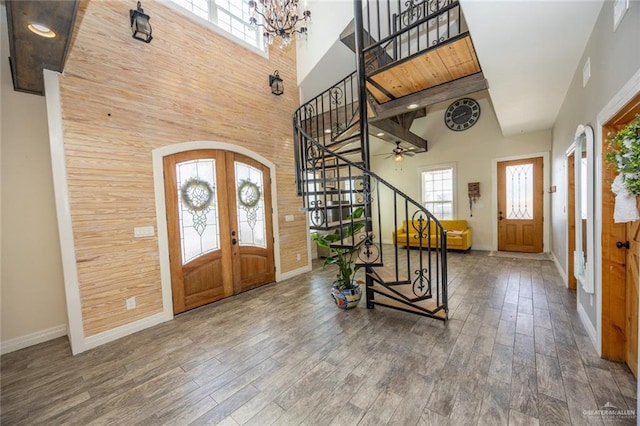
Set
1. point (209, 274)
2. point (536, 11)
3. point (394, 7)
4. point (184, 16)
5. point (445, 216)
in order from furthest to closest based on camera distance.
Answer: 1. point (445, 216)
2. point (394, 7)
3. point (209, 274)
4. point (184, 16)
5. point (536, 11)

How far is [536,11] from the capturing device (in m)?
2.00

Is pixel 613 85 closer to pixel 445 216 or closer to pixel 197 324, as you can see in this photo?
pixel 197 324

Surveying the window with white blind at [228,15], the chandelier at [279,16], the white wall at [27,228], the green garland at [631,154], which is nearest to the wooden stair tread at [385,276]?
the green garland at [631,154]

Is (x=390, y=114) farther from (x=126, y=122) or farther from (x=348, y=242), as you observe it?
(x=126, y=122)

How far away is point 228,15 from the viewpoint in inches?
164

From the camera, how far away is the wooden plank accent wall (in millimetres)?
2684

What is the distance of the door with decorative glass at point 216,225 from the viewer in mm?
3402

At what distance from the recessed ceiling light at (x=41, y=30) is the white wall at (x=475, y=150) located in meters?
7.07

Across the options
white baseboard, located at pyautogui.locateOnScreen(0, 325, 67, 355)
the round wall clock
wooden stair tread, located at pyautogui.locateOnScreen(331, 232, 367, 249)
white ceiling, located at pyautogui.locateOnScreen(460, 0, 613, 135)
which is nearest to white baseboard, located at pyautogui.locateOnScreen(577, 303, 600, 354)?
wooden stair tread, located at pyautogui.locateOnScreen(331, 232, 367, 249)

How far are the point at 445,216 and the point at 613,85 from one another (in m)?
5.49

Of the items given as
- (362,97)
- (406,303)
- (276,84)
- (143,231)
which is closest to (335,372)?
(406,303)

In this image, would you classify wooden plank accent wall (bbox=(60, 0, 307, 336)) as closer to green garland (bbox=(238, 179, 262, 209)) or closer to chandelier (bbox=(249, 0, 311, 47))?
green garland (bbox=(238, 179, 262, 209))

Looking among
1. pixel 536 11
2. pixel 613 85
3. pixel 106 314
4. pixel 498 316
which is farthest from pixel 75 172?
pixel 498 316

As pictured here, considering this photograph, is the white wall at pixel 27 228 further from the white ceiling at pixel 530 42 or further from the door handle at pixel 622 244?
the door handle at pixel 622 244
